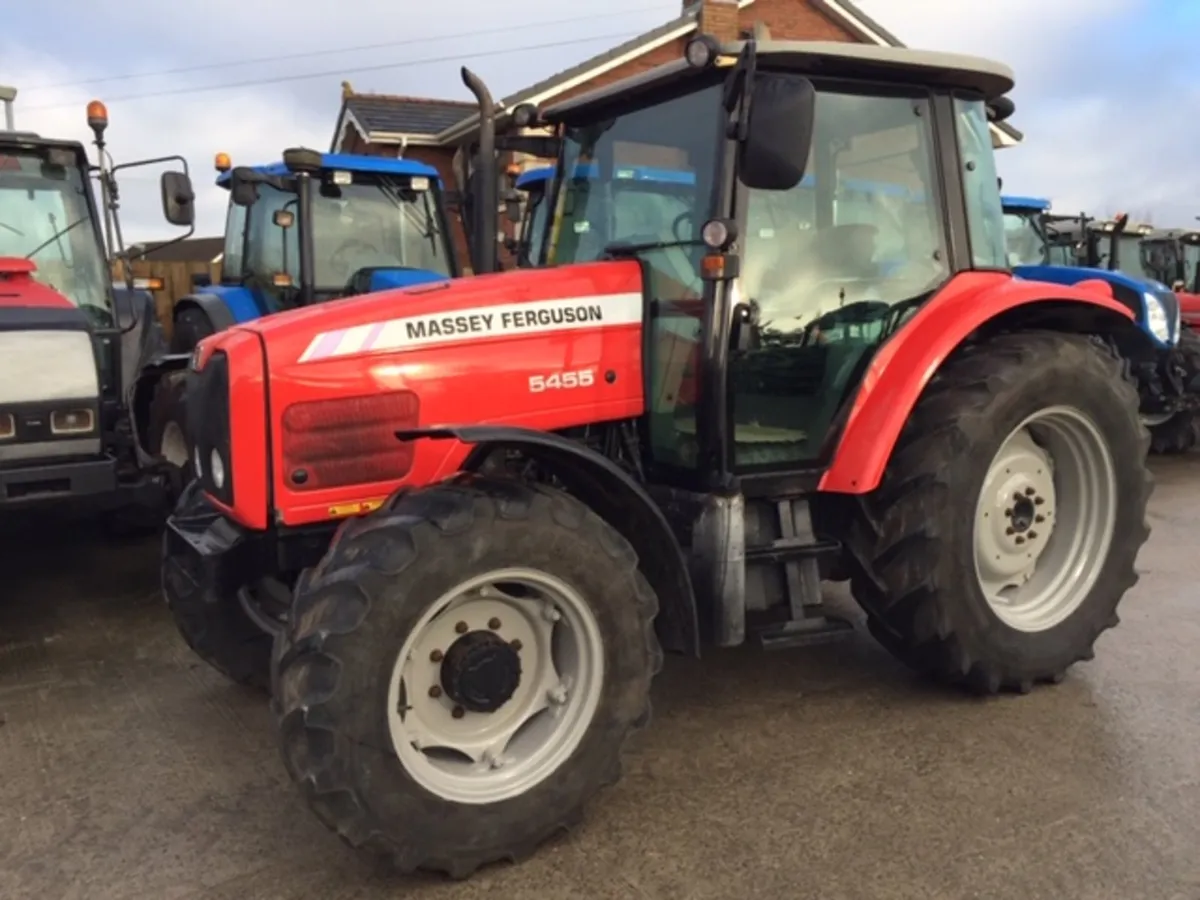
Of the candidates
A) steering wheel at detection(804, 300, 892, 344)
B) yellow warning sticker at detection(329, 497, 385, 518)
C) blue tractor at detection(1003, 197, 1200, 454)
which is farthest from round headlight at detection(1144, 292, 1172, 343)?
yellow warning sticker at detection(329, 497, 385, 518)

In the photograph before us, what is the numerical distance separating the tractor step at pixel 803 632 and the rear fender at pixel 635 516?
293 millimetres

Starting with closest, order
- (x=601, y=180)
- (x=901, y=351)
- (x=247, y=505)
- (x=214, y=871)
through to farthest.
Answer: (x=214, y=871)
(x=247, y=505)
(x=901, y=351)
(x=601, y=180)

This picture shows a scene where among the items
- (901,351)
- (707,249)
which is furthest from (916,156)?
(707,249)

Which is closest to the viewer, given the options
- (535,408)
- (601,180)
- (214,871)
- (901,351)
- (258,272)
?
(214,871)

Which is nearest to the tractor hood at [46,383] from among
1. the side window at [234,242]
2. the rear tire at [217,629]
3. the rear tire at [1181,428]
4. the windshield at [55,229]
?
the windshield at [55,229]

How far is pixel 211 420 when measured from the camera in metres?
3.04

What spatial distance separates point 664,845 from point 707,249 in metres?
1.73

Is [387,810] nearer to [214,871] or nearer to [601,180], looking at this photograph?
[214,871]

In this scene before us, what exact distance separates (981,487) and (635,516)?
4.13 ft

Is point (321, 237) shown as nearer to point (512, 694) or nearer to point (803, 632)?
point (803, 632)

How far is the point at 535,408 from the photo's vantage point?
324 cm

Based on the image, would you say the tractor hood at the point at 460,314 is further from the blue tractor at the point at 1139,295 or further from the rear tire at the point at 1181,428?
the rear tire at the point at 1181,428

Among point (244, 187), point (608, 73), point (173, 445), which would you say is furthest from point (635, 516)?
point (608, 73)

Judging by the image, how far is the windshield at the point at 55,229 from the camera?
17.9 ft
